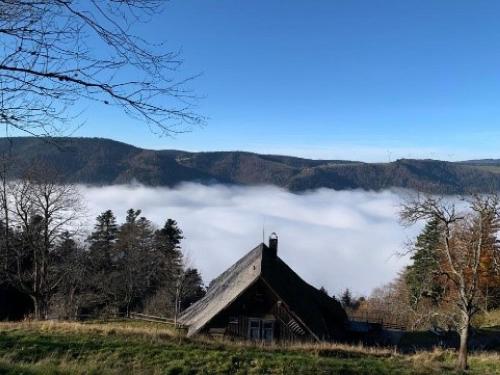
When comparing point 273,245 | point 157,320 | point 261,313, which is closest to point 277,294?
point 261,313

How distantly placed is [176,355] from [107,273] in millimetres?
39401

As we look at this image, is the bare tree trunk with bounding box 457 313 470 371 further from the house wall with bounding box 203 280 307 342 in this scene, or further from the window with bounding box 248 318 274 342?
the window with bounding box 248 318 274 342

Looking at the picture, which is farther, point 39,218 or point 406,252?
point 39,218

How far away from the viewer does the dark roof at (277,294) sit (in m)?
26.7

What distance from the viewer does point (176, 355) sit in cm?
1506

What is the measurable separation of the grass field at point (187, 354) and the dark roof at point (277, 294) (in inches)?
330

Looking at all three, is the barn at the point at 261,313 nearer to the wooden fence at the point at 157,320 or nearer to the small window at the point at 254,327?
the small window at the point at 254,327

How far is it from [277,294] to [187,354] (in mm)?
12195

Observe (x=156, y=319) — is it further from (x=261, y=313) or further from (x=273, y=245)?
(x=261, y=313)

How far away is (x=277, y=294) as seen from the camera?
26891mm

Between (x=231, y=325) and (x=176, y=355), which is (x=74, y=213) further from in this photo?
(x=176, y=355)

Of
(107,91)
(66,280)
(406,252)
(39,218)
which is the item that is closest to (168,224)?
(66,280)

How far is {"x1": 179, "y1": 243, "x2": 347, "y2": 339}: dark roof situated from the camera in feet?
87.7

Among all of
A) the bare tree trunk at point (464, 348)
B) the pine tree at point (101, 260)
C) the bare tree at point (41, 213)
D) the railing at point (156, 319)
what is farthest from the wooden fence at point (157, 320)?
the bare tree trunk at point (464, 348)
